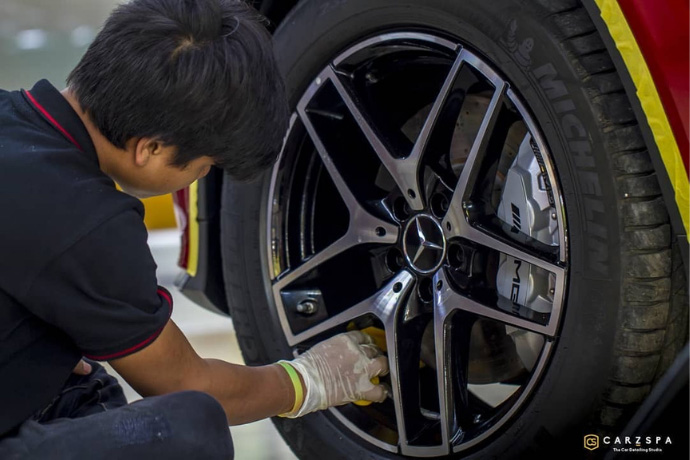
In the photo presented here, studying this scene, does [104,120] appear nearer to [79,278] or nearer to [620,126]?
[79,278]

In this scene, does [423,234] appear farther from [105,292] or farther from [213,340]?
[213,340]

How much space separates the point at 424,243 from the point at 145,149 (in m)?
0.59

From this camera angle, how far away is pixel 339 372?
5.71 feet

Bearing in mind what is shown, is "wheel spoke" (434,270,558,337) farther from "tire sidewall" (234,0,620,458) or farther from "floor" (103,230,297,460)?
"floor" (103,230,297,460)

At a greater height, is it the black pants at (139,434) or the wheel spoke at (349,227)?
the wheel spoke at (349,227)

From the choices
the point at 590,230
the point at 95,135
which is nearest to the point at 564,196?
the point at 590,230

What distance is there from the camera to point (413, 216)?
171 centimetres

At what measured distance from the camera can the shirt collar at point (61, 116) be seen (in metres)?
1.39

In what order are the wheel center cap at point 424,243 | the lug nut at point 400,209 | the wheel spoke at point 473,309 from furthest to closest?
the lug nut at point 400,209
the wheel center cap at point 424,243
the wheel spoke at point 473,309

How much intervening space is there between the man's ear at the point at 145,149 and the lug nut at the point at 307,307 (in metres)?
0.68

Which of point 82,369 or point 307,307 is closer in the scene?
point 82,369

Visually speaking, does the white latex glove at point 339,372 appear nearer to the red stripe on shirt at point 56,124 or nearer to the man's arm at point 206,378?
the man's arm at point 206,378

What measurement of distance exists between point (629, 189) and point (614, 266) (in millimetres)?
122

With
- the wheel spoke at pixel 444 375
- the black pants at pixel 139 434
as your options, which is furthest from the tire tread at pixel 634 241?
the black pants at pixel 139 434
